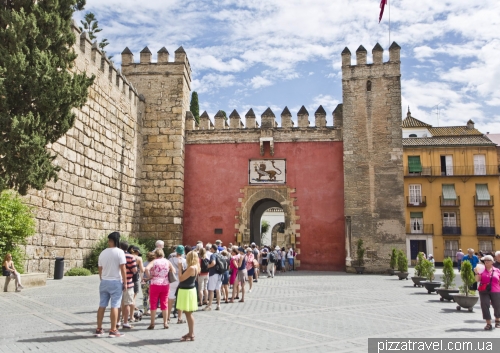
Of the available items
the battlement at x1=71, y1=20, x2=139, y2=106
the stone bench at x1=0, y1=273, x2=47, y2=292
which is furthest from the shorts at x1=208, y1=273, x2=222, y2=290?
the battlement at x1=71, y1=20, x2=139, y2=106

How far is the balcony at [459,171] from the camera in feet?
105

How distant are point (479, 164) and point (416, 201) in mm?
5032

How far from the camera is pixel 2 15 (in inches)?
339

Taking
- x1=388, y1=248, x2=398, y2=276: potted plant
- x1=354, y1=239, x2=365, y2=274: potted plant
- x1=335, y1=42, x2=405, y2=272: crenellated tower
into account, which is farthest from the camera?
x1=335, y1=42, x2=405, y2=272: crenellated tower

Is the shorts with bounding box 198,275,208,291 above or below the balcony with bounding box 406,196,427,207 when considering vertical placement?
below

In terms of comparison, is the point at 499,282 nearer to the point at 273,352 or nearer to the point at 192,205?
the point at 273,352

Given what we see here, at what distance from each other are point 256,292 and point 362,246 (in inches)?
339

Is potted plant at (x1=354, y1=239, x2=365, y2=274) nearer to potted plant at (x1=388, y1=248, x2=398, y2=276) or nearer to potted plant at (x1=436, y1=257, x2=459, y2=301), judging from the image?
potted plant at (x1=388, y1=248, x2=398, y2=276)

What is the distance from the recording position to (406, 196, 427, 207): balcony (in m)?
32.2

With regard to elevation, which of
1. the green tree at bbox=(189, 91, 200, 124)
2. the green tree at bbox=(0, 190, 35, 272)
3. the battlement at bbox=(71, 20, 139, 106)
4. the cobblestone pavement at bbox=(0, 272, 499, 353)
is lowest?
the cobblestone pavement at bbox=(0, 272, 499, 353)

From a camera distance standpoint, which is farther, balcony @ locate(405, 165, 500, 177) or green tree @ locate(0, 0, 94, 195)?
balcony @ locate(405, 165, 500, 177)

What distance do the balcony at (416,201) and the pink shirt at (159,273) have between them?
28211 millimetres

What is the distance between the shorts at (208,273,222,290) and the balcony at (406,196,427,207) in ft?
85.1

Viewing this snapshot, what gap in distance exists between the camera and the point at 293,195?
66.6 ft
